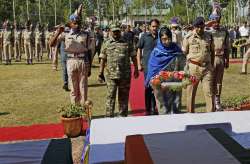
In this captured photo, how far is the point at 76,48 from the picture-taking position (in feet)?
25.4

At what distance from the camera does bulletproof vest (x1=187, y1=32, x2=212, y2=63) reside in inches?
283

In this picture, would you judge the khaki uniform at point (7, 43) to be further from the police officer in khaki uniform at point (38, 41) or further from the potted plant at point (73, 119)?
the potted plant at point (73, 119)

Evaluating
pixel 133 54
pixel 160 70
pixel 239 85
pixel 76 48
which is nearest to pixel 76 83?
pixel 76 48

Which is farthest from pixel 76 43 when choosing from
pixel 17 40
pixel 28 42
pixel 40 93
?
pixel 17 40

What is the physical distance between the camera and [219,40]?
8.35m

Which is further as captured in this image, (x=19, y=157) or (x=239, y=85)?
(x=239, y=85)

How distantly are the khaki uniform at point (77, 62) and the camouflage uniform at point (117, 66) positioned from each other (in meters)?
0.79

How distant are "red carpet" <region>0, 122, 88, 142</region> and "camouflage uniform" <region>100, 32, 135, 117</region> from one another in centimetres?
78

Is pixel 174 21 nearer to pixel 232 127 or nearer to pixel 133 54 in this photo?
pixel 133 54

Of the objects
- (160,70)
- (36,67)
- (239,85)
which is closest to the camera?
(160,70)

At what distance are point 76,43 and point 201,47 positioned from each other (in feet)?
7.07

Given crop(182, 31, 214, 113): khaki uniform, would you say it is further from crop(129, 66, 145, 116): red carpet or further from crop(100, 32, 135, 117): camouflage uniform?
crop(129, 66, 145, 116): red carpet

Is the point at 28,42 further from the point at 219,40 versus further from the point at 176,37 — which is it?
the point at 219,40

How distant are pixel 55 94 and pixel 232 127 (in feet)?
23.9
